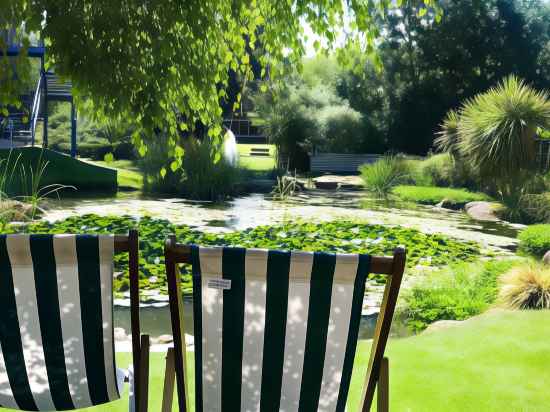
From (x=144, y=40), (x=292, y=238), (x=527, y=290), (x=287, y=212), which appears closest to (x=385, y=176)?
(x=287, y=212)

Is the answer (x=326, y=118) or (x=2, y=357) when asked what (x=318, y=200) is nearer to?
(x=326, y=118)

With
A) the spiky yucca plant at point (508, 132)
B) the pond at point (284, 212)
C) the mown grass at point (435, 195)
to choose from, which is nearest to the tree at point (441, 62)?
the mown grass at point (435, 195)

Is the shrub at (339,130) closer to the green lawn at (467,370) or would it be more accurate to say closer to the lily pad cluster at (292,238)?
the lily pad cluster at (292,238)

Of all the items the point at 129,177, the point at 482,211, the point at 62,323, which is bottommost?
the point at 482,211

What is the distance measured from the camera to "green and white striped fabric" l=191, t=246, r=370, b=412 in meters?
1.55

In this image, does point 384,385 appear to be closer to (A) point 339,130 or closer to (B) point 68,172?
(B) point 68,172

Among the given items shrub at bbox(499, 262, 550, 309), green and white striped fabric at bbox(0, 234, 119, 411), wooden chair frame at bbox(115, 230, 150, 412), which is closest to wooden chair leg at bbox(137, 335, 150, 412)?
wooden chair frame at bbox(115, 230, 150, 412)

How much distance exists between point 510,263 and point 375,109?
16978mm

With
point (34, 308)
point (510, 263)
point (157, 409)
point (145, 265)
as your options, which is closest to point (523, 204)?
point (510, 263)

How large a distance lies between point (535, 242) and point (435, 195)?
5.97 metres

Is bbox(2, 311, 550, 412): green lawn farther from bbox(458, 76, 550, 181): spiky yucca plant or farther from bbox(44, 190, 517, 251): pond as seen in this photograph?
bbox(458, 76, 550, 181): spiky yucca plant

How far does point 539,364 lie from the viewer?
3.09 meters

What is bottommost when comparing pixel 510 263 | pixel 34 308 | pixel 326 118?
pixel 510 263

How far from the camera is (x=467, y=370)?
3.02 metres
